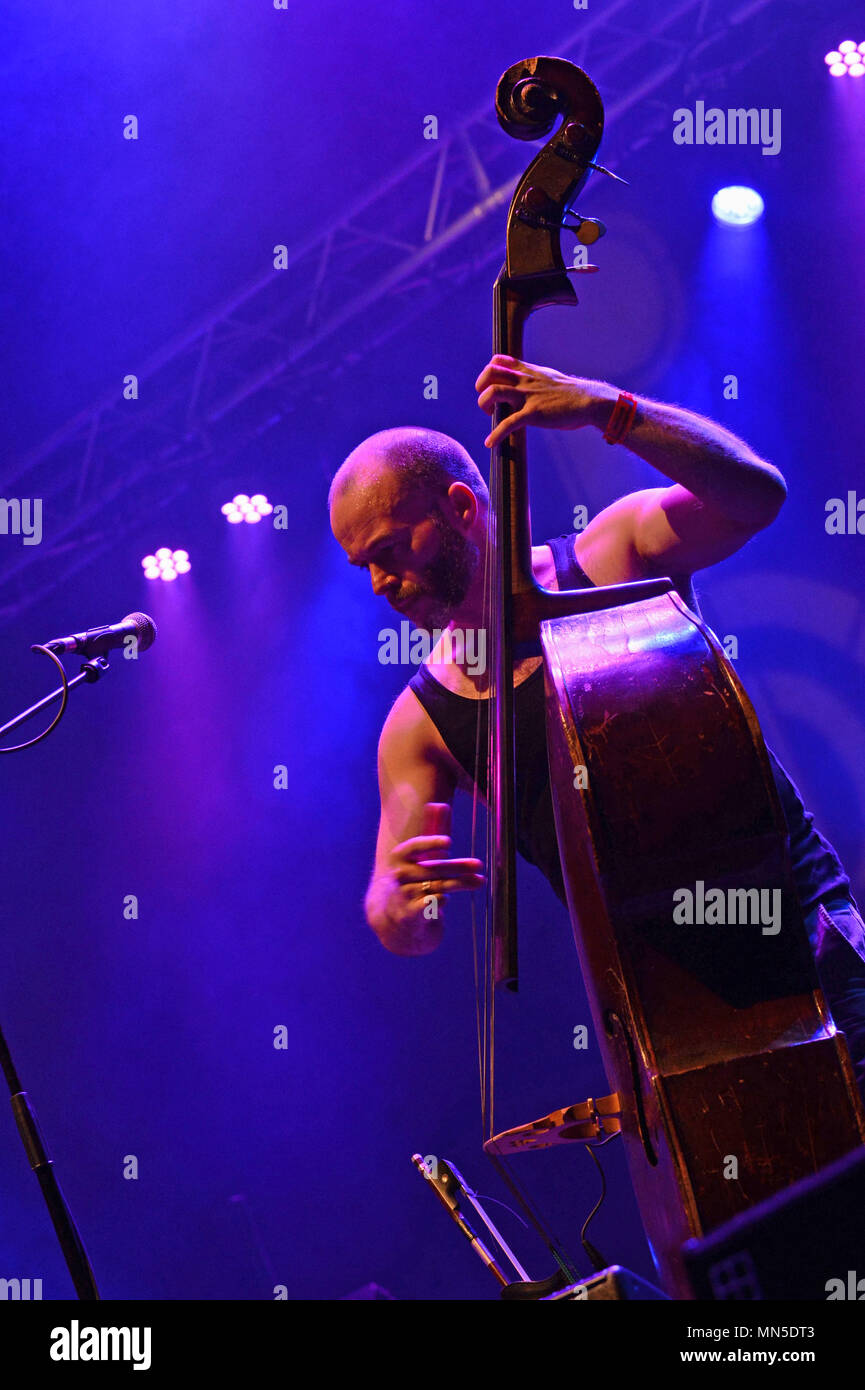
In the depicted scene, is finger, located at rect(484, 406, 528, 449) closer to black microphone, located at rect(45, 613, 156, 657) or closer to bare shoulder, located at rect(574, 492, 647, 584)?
bare shoulder, located at rect(574, 492, 647, 584)

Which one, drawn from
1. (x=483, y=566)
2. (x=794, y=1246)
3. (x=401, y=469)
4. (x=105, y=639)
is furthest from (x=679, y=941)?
(x=105, y=639)

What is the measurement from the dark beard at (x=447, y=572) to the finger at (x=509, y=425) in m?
0.73

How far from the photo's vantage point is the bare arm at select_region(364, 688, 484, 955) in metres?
2.30

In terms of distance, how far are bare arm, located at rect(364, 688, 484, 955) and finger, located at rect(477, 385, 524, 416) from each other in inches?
34.0

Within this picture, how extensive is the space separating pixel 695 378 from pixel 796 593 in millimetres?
952

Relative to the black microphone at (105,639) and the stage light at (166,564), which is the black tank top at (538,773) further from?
the stage light at (166,564)

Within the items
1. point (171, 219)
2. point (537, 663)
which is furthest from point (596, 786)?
point (171, 219)

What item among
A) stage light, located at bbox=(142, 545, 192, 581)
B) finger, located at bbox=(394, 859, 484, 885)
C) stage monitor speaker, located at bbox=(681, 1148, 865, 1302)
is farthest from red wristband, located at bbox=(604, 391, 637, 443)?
stage light, located at bbox=(142, 545, 192, 581)

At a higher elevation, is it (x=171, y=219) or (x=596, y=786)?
(x=171, y=219)

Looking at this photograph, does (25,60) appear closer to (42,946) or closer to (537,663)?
(42,946)

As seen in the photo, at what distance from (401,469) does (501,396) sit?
2.43 ft

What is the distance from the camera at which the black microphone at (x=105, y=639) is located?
2586 millimetres

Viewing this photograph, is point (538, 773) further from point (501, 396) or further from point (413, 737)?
point (501, 396)

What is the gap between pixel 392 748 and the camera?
2822mm
